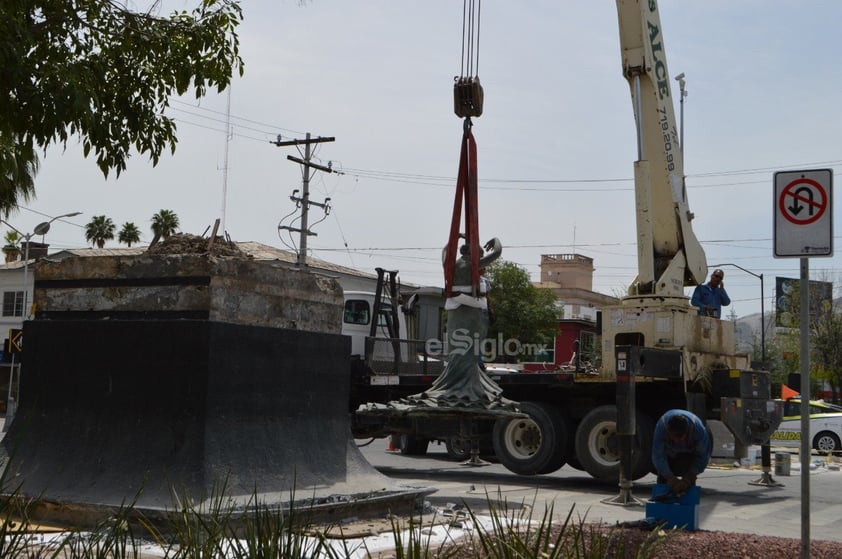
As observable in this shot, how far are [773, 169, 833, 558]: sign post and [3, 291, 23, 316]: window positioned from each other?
2112 inches

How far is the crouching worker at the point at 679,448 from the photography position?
967cm

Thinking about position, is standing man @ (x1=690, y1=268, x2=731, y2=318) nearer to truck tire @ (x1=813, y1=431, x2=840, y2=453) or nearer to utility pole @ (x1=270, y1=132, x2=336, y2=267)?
truck tire @ (x1=813, y1=431, x2=840, y2=453)

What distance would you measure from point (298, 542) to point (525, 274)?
5533 cm

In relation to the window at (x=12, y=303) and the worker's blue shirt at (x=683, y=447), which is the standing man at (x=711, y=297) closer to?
the worker's blue shirt at (x=683, y=447)

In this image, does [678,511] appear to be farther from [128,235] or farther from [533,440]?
[128,235]

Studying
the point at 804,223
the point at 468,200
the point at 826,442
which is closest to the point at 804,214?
the point at 804,223

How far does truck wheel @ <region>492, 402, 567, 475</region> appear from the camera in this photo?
15.4 meters

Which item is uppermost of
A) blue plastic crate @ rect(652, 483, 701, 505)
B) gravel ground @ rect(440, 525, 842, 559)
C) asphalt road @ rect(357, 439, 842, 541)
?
blue plastic crate @ rect(652, 483, 701, 505)

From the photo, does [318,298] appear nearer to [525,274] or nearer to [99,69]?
[99,69]

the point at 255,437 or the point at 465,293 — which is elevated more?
the point at 465,293

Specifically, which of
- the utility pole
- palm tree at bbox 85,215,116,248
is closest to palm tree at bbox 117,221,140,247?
palm tree at bbox 85,215,116,248

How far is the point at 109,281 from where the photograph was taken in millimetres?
8602

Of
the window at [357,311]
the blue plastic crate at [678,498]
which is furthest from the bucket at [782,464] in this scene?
the blue plastic crate at [678,498]

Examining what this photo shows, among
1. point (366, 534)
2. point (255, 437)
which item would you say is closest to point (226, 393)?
point (255, 437)
